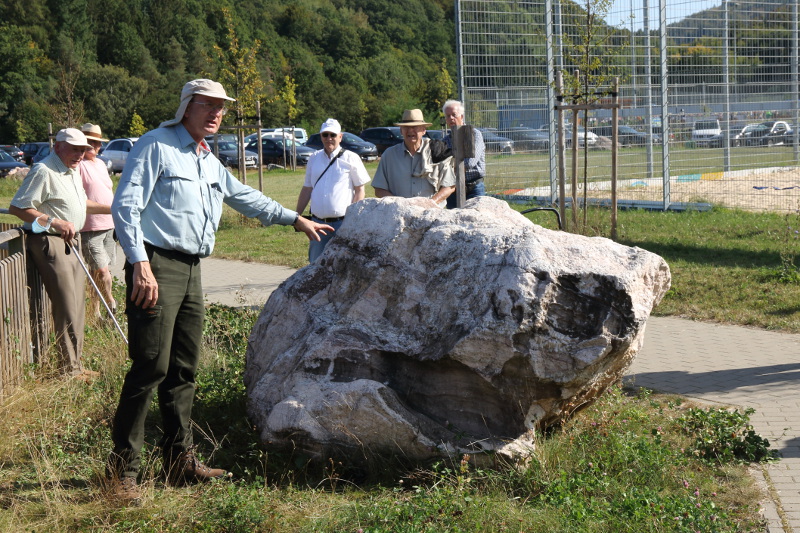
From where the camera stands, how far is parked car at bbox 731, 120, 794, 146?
17.4 meters

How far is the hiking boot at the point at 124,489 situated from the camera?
14.5 ft

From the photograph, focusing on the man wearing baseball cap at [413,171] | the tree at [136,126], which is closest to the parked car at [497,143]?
the man wearing baseball cap at [413,171]

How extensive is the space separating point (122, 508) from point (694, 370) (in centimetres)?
461

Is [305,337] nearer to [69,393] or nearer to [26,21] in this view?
[69,393]

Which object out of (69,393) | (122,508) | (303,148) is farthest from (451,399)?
(303,148)

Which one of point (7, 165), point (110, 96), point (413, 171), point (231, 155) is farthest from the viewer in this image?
point (110, 96)

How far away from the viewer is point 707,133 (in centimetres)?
1706

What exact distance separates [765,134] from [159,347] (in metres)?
16.0

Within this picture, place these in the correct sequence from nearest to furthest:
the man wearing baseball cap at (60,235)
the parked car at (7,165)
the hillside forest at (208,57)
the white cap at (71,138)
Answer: the man wearing baseball cap at (60,235) → the white cap at (71,138) → the parked car at (7,165) → the hillside forest at (208,57)

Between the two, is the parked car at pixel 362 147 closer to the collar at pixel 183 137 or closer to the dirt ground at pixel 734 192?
the dirt ground at pixel 734 192

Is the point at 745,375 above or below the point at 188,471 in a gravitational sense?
below

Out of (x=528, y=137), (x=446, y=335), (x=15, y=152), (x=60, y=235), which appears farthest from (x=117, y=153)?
(x=446, y=335)

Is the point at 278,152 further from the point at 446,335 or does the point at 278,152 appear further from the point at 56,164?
the point at 446,335

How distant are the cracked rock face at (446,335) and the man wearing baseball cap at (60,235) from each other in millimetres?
2087
